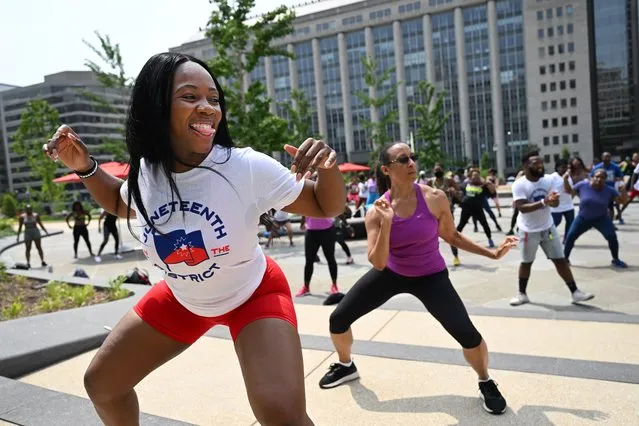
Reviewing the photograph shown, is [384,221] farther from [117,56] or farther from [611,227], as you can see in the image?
[117,56]

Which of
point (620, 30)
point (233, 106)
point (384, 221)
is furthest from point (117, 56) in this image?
point (620, 30)

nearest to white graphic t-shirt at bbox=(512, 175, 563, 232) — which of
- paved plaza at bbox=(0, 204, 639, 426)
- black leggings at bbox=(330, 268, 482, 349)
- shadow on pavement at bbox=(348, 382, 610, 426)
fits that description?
paved plaza at bbox=(0, 204, 639, 426)

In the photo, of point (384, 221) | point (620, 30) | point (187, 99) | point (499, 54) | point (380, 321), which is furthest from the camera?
point (620, 30)

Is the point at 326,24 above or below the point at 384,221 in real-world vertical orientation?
above

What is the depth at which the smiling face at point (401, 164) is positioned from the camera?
11.7 ft

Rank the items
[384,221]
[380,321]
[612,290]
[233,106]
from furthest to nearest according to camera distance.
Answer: [233,106]
[612,290]
[380,321]
[384,221]

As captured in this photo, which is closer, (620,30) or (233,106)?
(233,106)

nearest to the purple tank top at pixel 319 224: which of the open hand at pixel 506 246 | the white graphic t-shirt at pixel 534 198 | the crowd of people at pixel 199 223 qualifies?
the white graphic t-shirt at pixel 534 198

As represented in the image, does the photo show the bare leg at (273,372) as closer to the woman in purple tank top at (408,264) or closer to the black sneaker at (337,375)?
the woman in purple tank top at (408,264)

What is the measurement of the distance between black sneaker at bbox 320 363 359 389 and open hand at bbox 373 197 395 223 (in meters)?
1.19

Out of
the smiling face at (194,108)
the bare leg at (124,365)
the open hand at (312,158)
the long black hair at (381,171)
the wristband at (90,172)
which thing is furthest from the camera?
the long black hair at (381,171)

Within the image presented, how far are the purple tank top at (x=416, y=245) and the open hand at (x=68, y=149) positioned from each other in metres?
2.02

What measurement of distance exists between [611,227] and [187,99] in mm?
7474

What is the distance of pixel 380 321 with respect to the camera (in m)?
5.06
